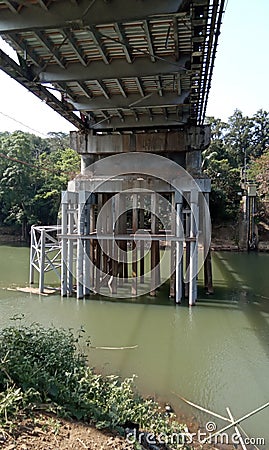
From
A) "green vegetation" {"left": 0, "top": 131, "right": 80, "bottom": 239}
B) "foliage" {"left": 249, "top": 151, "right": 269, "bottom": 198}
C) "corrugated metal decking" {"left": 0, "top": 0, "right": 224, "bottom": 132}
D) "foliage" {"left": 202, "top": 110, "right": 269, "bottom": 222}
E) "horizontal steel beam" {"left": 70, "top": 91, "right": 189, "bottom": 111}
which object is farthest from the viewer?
"green vegetation" {"left": 0, "top": 131, "right": 80, "bottom": 239}

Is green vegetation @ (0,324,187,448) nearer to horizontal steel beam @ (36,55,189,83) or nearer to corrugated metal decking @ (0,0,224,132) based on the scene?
corrugated metal decking @ (0,0,224,132)

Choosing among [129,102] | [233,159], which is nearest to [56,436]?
[129,102]

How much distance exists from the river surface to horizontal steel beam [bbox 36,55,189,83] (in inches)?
165

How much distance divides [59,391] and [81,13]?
12.9ft

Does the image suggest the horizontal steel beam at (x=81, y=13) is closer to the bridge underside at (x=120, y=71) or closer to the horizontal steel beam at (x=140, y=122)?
the bridge underside at (x=120, y=71)

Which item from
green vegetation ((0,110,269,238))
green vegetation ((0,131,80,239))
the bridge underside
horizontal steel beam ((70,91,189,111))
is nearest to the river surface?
the bridge underside

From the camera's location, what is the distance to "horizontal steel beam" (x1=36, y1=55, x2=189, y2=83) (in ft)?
19.7

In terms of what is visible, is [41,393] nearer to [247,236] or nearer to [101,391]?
[101,391]

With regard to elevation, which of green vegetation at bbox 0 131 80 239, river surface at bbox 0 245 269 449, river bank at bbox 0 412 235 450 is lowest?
river surface at bbox 0 245 269 449

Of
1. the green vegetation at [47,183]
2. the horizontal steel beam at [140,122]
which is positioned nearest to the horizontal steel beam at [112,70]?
the horizontal steel beam at [140,122]

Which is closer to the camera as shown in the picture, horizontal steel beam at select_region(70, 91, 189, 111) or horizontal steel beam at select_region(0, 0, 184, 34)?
horizontal steel beam at select_region(0, 0, 184, 34)

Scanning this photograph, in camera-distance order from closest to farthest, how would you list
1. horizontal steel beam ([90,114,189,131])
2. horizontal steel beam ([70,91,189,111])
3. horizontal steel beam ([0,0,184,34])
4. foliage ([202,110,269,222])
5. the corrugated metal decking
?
horizontal steel beam ([0,0,184,34]), the corrugated metal decking, horizontal steel beam ([70,91,189,111]), horizontal steel beam ([90,114,189,131]), foliage ([202,110,269,222])

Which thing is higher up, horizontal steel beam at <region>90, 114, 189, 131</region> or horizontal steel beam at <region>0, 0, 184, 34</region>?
horizontal steel beam at <region>90, 114, 189, 131</region>

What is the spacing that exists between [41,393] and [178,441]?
1.16 meters
